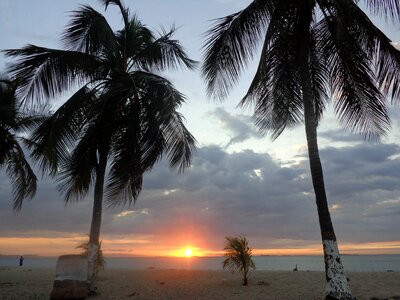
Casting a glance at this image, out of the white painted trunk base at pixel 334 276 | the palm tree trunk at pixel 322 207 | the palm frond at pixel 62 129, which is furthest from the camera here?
the palm frond at pixel 62 129

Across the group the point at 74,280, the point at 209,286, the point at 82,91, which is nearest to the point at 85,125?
the point at 82,91

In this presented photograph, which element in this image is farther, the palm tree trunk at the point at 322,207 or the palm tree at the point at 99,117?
the palm tree at the point at 99,117

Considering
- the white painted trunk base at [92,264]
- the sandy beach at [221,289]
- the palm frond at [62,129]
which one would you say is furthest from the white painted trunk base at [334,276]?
the palm frond at [62,129]

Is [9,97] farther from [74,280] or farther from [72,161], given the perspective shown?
[74,280]

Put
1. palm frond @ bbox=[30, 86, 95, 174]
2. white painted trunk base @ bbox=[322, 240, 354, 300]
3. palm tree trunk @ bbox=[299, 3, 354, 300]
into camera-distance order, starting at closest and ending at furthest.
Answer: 1. white painted trunk base @ bbox=[322, 240, 354, 300]
2. palm tree trunk @ bbox=[299, 3, 354, 300]
3. palm frond @ bbox=[30, 86, 95, 174]

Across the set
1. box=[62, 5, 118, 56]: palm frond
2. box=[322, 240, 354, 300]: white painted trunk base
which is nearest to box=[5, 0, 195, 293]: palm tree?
box=[62, 5, 118, 56]: palm frond

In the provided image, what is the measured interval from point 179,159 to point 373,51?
22.2ft

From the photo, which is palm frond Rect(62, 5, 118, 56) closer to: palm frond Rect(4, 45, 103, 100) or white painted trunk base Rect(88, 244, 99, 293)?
palm frond Rect(4, 45, 103, 100)

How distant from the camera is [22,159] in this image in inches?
773

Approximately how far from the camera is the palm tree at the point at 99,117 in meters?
12.6

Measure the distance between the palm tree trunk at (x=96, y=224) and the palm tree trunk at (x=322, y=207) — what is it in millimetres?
6966

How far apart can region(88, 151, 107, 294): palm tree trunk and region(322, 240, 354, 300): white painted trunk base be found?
7.08 metres

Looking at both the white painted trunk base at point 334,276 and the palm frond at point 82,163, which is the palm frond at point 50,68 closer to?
the palm frond at point 82,163

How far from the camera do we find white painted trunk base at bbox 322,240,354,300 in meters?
8.89
